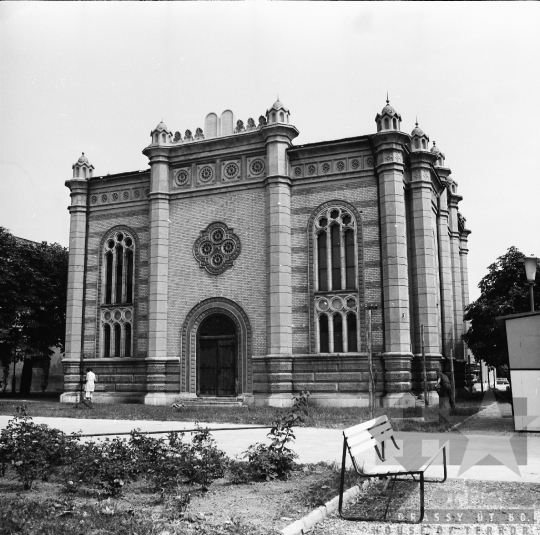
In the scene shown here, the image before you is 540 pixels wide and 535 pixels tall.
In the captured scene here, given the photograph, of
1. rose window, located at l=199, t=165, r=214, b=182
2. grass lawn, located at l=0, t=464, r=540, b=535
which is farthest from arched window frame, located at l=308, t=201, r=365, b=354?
grass lawn, located at l=0, t=464, r=540, b=535

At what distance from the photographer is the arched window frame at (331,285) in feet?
84.2

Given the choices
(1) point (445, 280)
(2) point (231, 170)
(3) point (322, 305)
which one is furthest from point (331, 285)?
(1) point (445, 280)

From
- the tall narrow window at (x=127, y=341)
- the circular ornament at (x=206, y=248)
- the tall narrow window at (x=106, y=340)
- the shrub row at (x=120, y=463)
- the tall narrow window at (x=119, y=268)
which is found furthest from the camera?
the tall narrow window at (x=119, y=268)

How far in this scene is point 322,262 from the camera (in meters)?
26.7

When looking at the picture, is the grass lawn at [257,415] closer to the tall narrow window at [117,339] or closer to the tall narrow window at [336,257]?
the tall narrow window at [117,339]

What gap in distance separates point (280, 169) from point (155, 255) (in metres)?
6.82

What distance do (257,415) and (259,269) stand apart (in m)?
7.68

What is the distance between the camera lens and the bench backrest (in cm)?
757

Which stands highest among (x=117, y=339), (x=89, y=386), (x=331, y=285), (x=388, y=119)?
(x=388, y=119)

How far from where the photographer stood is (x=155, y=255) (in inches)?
1126

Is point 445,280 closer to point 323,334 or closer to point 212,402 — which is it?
point 323,334

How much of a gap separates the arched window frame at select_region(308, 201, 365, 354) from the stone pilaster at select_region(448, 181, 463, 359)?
11476mm

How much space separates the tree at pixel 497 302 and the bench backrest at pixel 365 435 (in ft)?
71.4

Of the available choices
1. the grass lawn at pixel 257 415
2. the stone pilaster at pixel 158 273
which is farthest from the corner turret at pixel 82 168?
the grass lawn at pixel 257 415
